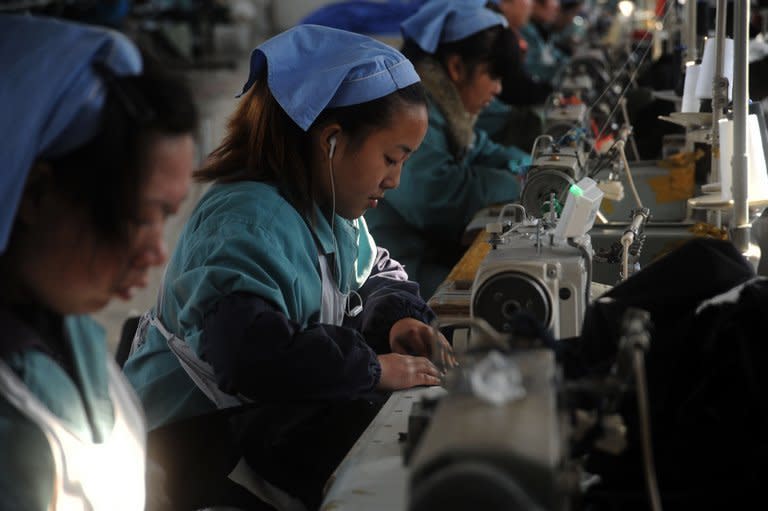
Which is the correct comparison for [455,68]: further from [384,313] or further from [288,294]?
[288,294]

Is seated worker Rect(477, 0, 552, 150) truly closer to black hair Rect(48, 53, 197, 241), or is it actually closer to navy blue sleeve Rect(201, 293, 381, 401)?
navy blue sleeve Rect(201, 293, 381, 401)

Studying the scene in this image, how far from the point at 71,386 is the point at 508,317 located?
0.61 m

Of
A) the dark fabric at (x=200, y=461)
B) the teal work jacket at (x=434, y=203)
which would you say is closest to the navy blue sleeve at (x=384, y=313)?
the dark fabric at (x=200, y=461)

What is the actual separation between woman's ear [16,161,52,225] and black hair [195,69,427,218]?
833 millimetres

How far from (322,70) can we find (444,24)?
2.04 meters

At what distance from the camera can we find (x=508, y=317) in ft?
4.85

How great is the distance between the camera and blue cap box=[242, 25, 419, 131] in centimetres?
182

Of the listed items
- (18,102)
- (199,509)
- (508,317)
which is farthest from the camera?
(199,509)

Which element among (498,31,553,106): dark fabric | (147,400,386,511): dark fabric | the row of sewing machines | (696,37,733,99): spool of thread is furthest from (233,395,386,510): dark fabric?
(498,31,553,106): dark fabric

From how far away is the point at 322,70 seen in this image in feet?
6.00

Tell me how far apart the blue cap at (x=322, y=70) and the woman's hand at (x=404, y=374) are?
45 centimetres

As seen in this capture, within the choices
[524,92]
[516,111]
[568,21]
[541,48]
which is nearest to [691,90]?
[516,111]

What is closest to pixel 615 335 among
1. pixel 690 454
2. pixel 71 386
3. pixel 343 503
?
pixel 690 454

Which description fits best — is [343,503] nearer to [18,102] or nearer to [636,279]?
[636,279]
